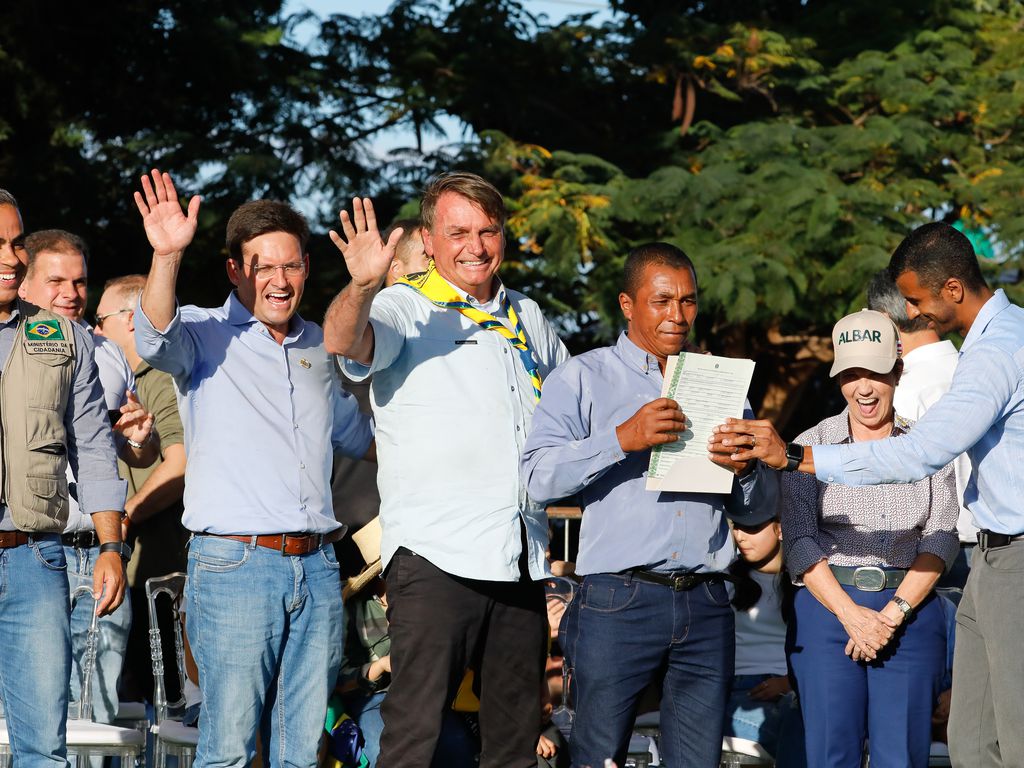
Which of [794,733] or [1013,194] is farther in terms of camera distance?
[1013,194]

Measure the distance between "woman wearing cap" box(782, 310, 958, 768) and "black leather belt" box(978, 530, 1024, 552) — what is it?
0.42m

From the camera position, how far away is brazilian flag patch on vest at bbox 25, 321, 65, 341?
422 cm

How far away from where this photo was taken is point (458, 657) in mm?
4031

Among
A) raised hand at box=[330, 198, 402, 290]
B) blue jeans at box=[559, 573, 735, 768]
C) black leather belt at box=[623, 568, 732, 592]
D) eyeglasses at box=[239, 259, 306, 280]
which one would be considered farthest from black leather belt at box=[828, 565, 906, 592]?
eyeglasses at box=[239, 259, 306, 280]

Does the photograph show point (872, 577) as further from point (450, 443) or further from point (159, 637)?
point (159, 637)

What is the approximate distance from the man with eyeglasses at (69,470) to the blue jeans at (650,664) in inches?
79.3

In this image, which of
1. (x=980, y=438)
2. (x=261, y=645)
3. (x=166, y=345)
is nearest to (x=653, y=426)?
(x=980, y=438)

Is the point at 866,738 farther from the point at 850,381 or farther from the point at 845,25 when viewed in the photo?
the point at 845,25

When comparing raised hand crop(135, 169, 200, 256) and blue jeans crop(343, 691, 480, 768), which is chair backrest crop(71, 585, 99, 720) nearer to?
blue jeans crop(343, 691, 480, 768)

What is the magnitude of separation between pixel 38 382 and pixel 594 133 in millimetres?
9033

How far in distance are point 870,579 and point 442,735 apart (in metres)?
1.65

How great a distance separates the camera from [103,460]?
14.1 feet

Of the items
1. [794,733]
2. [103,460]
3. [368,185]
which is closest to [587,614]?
[794,733]

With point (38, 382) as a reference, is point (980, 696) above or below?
below
